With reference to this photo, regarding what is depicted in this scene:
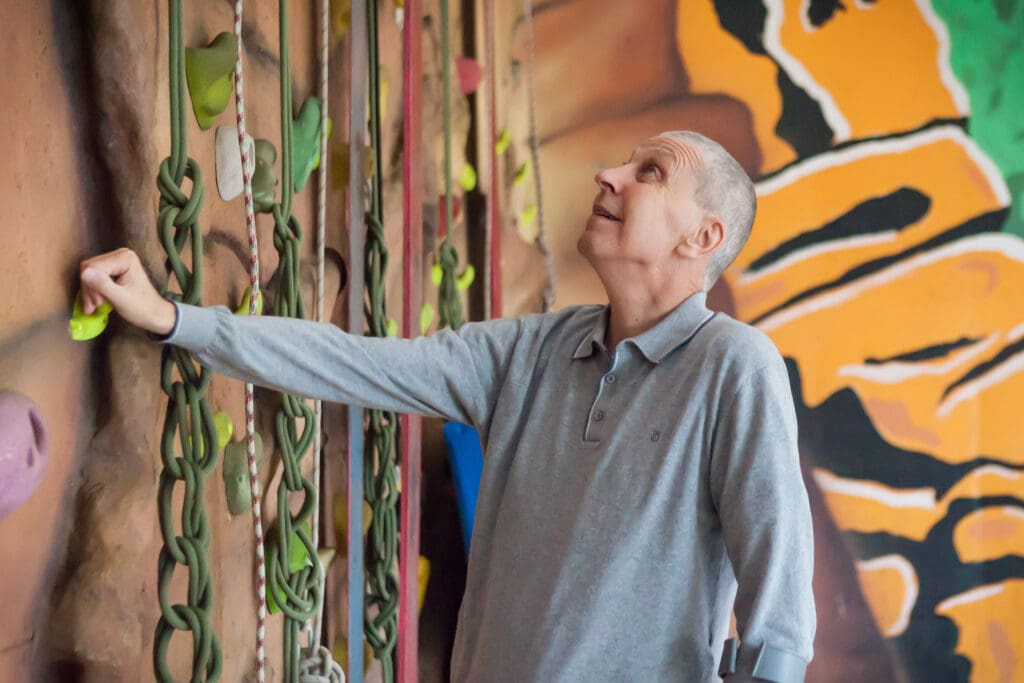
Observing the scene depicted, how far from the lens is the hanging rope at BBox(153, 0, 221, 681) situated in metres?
1.16

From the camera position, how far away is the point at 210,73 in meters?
1.31

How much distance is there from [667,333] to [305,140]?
620 millimetres

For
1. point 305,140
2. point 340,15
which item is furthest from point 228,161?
point 340,15

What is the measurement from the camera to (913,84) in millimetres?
2561

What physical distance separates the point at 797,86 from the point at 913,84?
0.27 m

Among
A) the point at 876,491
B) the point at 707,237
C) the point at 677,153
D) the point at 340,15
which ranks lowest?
the point at 876,491

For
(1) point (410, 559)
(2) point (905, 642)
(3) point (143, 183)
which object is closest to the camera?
(3) point (143, 183)

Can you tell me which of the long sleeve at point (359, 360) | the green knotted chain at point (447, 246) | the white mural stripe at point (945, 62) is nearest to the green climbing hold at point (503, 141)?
the green knotted chain at point (447, 246)

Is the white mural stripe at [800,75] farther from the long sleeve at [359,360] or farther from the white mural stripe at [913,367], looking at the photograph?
the long sleeve at [359,360]

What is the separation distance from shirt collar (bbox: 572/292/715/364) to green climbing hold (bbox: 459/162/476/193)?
3.50ft

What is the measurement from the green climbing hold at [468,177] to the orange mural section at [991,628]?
1.42m

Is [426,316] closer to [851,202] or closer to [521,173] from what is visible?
[521,173]

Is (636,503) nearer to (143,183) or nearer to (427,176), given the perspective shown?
(143,183)

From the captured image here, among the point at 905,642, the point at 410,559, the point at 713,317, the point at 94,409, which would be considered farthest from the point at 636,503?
the point at 905,642
